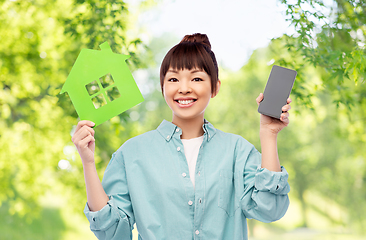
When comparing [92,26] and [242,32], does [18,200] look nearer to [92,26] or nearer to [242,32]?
[92,26]

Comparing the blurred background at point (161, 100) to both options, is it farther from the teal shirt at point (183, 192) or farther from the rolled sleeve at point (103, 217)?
the rolled sleeve at point (103, 217)

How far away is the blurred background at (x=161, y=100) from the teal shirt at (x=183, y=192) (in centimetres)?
126

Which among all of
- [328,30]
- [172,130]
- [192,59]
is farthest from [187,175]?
[328,30]

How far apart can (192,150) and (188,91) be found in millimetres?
257

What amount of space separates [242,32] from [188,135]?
411cm

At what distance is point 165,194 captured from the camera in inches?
51.5

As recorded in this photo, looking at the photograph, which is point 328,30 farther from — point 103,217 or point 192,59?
point 103,217

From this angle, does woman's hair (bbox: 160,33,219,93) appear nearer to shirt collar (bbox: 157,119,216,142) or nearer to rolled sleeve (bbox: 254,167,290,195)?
shirt collar (bbox: 157,119,216,142)

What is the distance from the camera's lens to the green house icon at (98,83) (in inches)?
53.7

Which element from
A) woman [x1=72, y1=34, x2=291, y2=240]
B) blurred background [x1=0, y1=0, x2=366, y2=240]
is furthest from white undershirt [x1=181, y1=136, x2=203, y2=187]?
blurred background [x1=0, y1=0, x2=366, y2=240]

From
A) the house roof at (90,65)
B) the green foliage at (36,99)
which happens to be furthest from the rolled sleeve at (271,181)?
the green foliage at (36,99)

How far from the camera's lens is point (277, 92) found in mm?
1311

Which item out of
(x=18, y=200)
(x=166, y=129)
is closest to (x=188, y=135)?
(x=166, y=129)

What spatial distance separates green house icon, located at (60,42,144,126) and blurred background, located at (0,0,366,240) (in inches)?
59.2
